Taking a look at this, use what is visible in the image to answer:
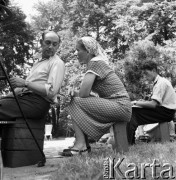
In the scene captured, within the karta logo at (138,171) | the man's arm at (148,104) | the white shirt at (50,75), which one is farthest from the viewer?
the man's arm at (148,104)

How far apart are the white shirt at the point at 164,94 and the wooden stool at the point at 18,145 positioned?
2.15 metres

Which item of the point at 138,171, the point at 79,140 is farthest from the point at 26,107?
the point at 138,171

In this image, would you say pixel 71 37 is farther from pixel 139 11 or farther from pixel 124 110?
pixel 124 110

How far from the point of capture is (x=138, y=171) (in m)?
2.33

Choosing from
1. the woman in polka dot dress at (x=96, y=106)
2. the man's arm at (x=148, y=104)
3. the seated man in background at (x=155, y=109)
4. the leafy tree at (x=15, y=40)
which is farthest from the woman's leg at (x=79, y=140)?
the leafy tree at (x=15, y=40)

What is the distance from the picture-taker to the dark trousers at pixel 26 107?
377cm

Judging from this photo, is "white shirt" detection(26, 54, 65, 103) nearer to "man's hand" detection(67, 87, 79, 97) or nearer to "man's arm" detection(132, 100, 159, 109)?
"man's hand" detection(67, 87, 79, 97)

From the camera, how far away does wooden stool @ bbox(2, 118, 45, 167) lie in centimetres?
→ 376

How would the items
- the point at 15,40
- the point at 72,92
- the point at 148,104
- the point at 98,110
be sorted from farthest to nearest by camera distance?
the point at 15,40 → the point at 148,104 → the point at 72,92 → the point at 98,110

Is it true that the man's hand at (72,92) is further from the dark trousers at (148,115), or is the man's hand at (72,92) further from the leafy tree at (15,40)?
the leafy tree at (15,40)

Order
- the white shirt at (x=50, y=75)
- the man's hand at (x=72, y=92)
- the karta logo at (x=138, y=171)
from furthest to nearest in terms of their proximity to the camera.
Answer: the white shirt at (x=50, y=75)
the man's hand at (x=72, y=92)
the karta logo at (x=138, y=171)

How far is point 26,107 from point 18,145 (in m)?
0.43

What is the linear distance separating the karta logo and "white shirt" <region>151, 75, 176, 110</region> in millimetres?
2822

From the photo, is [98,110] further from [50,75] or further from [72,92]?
[50,75]
